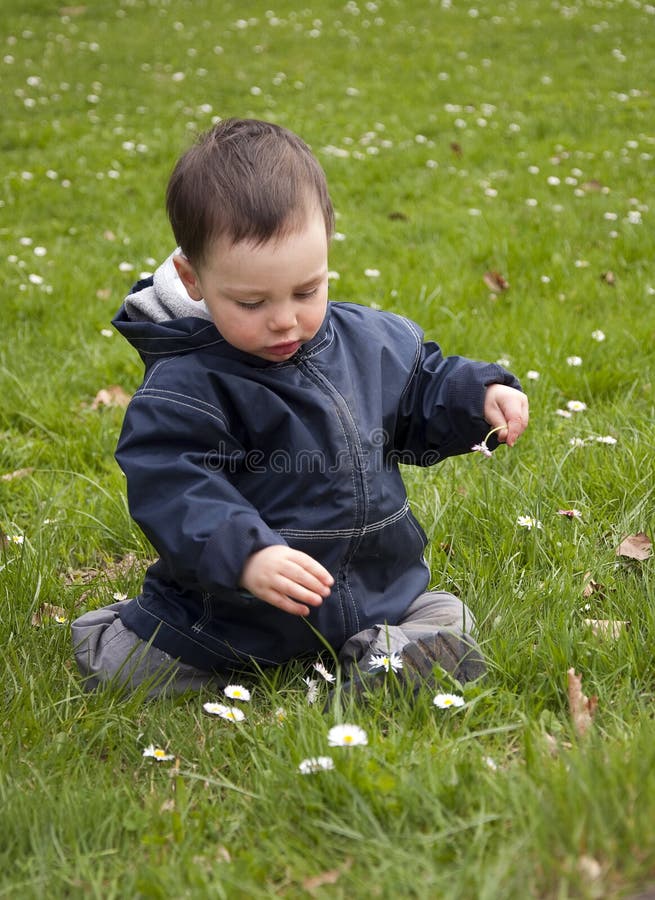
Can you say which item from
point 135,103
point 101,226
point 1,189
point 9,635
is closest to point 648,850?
point 9,635

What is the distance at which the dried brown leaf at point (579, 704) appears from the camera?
76.5 inches

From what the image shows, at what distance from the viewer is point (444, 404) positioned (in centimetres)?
244

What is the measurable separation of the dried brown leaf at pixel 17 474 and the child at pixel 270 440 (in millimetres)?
1122

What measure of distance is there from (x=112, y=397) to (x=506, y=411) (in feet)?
7.45

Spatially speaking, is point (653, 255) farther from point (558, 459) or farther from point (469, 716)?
point (469, 716)

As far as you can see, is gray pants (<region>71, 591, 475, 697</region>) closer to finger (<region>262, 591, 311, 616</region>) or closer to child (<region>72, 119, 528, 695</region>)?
child (<region>72, 119, 528, 695</region>)

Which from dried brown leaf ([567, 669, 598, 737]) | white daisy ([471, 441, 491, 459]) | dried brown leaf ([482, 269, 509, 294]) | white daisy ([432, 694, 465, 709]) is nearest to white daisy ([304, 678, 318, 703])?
white daisy ([432, 694, 465, 709])

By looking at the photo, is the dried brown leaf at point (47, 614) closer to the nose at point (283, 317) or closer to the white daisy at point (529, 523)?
the nose at point (283, 317)

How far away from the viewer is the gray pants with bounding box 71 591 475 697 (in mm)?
2293

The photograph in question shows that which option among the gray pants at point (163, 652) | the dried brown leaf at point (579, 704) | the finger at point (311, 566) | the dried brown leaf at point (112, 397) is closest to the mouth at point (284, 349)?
the finger at point (311, 566)

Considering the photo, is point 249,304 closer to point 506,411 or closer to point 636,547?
point 506,411

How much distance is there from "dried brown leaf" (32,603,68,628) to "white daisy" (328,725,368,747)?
1.07 m

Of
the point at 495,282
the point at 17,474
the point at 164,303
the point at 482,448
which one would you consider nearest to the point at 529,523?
the point at 482,448

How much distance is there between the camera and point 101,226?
6434mm
